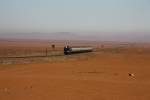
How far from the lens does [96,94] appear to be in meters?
12.3

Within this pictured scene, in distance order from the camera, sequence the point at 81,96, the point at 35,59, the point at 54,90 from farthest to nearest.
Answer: the point at 35,59 < the point at 54,90 < the point at 81,96

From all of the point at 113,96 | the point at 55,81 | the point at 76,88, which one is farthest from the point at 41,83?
the point at 113,96

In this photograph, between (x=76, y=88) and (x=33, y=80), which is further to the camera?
(x=33, y=80)

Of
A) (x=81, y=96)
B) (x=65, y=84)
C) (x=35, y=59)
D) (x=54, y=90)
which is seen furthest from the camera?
(x=35, y=59)

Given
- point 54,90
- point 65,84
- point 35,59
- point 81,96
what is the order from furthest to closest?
point 35,59 < point 65,84 < point 54,90 < point 81,96

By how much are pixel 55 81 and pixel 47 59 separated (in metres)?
11.8

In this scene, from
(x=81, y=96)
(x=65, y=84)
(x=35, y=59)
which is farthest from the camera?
(x=35, y=59)

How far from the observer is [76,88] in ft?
44.5

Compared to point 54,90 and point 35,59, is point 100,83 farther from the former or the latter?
point 35,59

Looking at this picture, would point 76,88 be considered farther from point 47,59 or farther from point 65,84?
point 47,59

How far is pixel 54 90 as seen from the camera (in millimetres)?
13039

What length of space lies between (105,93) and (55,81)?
3.80 metres

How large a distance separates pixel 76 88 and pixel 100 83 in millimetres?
2084

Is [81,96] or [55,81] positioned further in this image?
[55,81]
